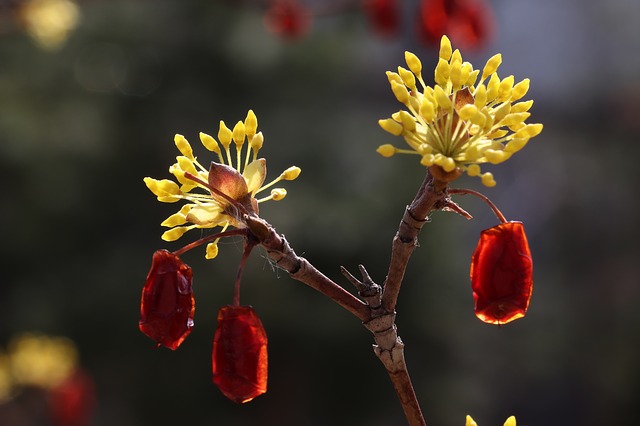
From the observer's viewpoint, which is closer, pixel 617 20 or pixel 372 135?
pixel 372 135

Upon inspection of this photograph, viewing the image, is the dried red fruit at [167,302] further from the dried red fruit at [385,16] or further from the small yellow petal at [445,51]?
the dried red fruit at [385,16]

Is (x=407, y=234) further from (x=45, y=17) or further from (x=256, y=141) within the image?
(x=45, y=17)

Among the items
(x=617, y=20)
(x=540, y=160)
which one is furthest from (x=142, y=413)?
(x=617, y=20)

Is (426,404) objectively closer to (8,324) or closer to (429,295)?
(429,295)

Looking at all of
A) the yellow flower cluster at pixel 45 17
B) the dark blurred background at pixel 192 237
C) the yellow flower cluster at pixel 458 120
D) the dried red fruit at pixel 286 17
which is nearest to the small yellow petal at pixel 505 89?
the yellow flower cluster at pixel 458 120

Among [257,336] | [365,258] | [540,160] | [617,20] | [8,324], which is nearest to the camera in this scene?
[257,336]

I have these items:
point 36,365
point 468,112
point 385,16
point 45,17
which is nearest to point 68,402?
point 36,365
